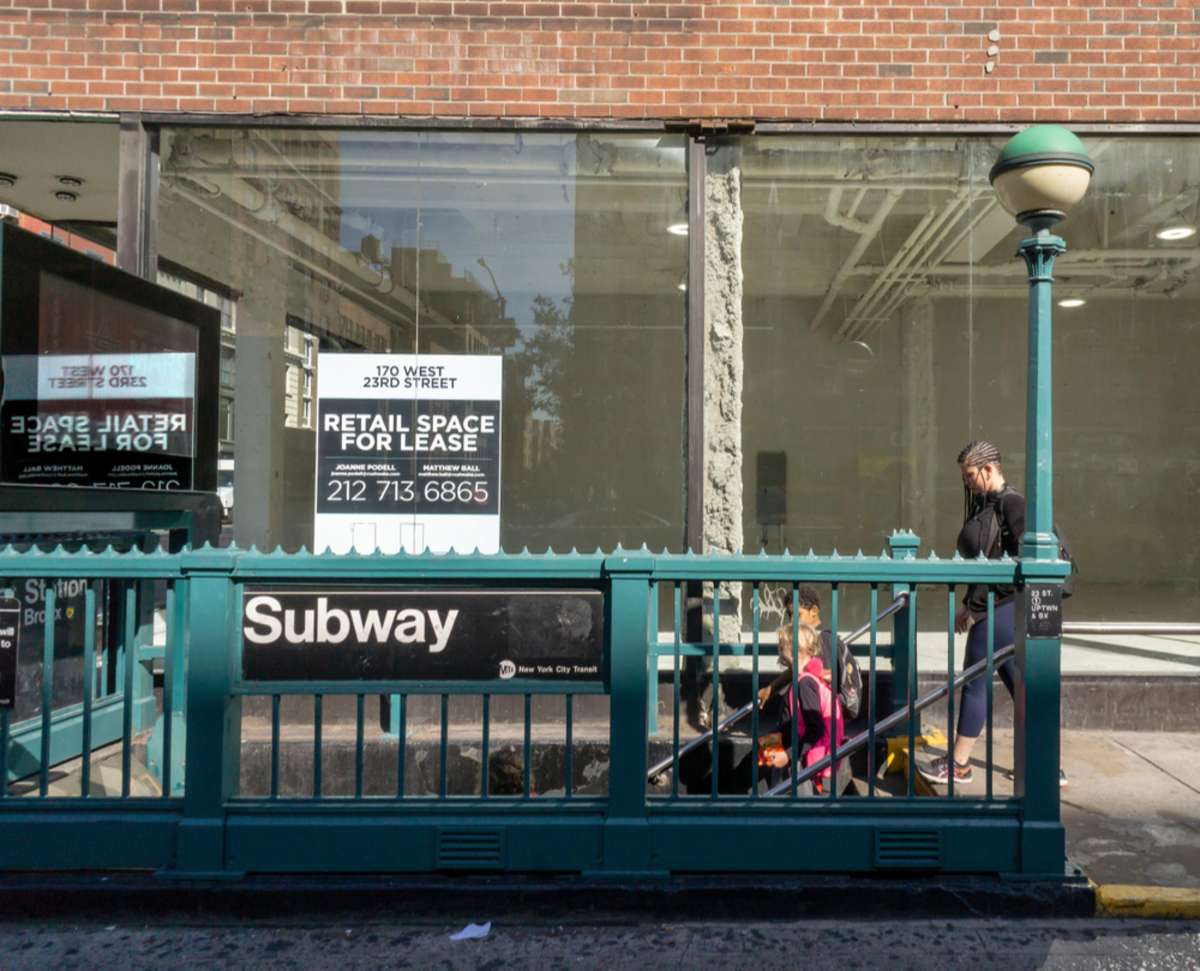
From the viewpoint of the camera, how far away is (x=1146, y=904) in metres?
3.72

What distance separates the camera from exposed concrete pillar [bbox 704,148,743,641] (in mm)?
6852

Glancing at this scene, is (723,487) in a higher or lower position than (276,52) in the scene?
lower

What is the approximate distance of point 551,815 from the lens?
12.6 feet

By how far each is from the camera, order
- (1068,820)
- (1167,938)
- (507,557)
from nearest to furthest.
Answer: (1167,938), (507,557), (1068,820)

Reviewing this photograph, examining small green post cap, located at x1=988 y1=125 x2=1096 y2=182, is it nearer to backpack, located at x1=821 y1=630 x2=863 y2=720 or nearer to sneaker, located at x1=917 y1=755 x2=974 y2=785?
backpack, located at x1=821 y1=630 x2=863 y2=720

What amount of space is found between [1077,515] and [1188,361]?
281 centimetres

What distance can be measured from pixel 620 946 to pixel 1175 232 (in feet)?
25.0

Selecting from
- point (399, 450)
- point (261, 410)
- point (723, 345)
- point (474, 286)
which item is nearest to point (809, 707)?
point (723, 345)

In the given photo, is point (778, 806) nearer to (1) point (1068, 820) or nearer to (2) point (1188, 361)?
(1) point (1068, 820)

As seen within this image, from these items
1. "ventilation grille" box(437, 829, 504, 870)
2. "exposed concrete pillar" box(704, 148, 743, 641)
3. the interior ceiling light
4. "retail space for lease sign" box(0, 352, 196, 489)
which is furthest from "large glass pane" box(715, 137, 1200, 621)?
"ventilation grille" box(437, 829, 504, 870)

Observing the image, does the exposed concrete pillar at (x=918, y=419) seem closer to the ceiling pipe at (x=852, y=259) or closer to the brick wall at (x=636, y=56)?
the ceiling pipe at (x=852, y=259)

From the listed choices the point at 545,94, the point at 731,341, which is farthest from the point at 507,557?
the point at 545,94

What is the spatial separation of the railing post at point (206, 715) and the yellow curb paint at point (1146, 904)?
11.6 ft

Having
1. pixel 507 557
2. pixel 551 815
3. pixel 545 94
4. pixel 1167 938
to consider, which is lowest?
pixel 1167 938
